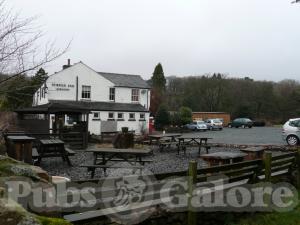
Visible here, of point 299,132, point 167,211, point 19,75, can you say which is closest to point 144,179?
point 167,211

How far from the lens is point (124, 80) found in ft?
152

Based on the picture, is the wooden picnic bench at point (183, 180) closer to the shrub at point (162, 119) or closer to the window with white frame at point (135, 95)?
the window with white frame at point (135, 95)

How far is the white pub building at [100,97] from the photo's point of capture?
134 feet

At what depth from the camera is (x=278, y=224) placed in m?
6.86

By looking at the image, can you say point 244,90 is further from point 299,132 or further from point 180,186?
point 180,186

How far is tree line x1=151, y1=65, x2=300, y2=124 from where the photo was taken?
73312mm

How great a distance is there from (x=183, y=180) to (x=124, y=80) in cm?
4064

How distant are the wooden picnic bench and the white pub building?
32014 millimetres

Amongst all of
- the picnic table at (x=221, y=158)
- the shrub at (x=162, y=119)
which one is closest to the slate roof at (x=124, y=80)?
the shrub at (x=162, y=119)

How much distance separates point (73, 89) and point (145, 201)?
37514mm

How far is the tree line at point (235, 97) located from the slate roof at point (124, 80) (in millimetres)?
24113

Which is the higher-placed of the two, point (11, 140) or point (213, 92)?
point (213, 92)

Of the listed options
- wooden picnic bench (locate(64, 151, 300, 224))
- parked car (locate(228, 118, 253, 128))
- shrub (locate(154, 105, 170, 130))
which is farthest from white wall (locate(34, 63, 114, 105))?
wooden picnic bench (locate(64, 151, 300, 224))

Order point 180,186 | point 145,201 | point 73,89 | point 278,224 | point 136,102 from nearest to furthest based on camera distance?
1. point 145,201
2. point 180,186
3. point 278,224
4. point 73,89
5. point 136,102
